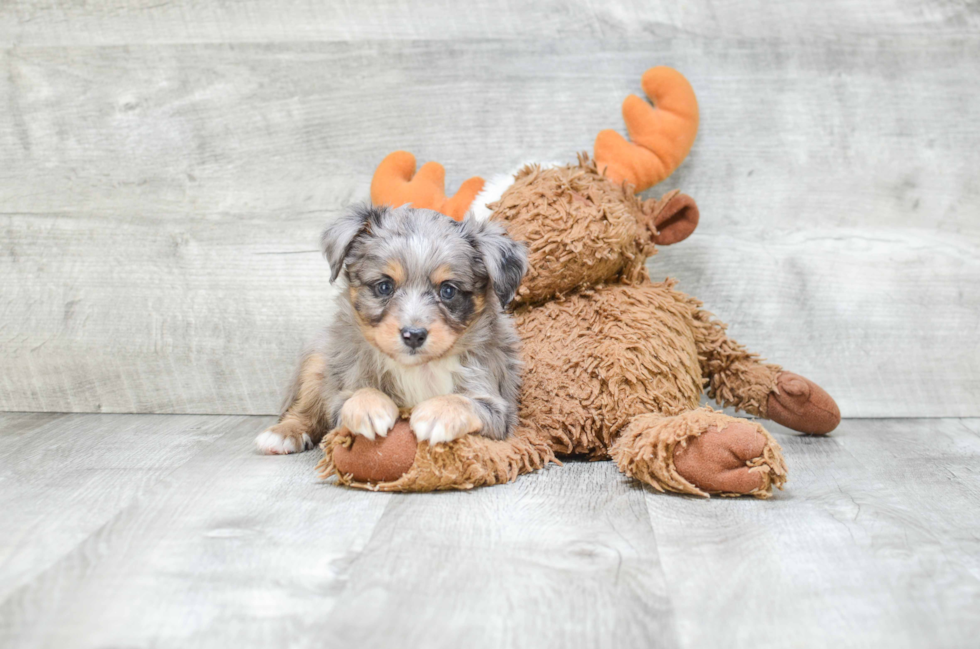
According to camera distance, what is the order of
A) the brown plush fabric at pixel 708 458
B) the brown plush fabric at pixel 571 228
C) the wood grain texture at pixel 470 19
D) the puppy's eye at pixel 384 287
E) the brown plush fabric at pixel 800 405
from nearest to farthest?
1. the brown plush fabric at pixel 708 458
2. the puppy's eye at pixel 384 287
3. the brown plush fabric at pixel 571 228
4. the brown plush fabric at pixel 800 405
5. the wood grain texture at pixel 470 19

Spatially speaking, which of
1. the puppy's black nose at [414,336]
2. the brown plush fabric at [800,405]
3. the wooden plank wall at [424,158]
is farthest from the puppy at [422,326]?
the brown plush fabric at [800,405]

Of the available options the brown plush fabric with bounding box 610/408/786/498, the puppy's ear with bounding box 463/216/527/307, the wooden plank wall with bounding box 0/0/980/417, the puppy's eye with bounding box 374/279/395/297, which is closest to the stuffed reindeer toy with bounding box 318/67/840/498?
the brown plush fabric with bounding box 610/408/786/498

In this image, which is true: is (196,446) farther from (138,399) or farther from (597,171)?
(597,171)

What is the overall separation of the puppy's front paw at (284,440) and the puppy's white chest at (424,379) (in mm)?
542

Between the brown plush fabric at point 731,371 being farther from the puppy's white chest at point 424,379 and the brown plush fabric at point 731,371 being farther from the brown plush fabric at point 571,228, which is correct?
the puppy's white chest at point 424,379

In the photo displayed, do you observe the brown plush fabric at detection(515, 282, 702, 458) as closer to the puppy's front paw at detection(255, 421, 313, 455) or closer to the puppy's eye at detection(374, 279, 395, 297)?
the puppy's eye at detection(374, 279, 395, 297)

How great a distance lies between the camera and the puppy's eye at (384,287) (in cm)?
232

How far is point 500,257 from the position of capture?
2391mm

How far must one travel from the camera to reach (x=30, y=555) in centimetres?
175

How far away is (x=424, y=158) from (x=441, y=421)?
4.77 ft

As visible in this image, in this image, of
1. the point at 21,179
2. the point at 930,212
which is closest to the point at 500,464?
the point at 930,212

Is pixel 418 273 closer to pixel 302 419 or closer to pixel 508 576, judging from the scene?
pixel 302 419

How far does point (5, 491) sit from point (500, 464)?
4.60 feet

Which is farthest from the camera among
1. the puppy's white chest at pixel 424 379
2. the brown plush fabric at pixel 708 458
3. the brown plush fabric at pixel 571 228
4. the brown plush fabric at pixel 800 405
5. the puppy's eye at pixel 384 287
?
the brown plush fabric at pixel 800 405
